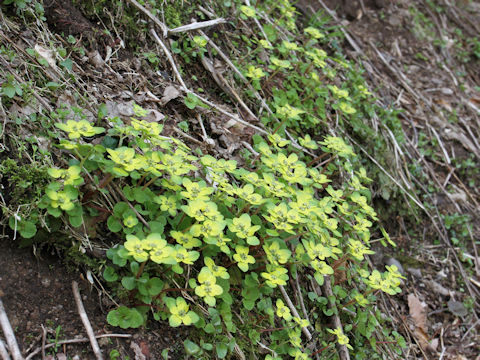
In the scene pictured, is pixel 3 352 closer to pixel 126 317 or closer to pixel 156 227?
pixel 126 317

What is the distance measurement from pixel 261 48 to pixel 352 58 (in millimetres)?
1602

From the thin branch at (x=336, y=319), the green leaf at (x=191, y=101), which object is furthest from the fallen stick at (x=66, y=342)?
the green leaf at (x=191, y=101)

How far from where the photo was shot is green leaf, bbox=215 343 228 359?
2.14m

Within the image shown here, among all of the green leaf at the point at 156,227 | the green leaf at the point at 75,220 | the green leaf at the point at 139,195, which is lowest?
the green leaf at the point at 156,227

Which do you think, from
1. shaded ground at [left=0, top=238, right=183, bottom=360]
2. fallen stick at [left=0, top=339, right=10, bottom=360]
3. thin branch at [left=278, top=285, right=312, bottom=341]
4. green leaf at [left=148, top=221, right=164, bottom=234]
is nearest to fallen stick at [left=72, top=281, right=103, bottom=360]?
shaded ground at [left=0, top=238, right=183, bottom=360]

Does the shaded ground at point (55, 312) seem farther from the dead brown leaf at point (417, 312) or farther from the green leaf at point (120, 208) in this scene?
the dead brown leaf at point (417, 312)

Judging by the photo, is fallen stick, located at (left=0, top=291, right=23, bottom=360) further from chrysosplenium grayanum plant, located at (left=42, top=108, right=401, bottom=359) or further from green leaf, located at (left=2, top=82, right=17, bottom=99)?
green leaf, located at (left=2, top=82, right=17, bottom=99)

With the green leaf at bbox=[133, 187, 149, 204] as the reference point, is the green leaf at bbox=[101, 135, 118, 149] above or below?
above

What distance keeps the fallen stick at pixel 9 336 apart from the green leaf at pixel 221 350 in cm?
86

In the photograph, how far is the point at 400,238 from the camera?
155 inches

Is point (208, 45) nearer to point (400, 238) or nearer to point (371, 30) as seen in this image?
point (400, 238)

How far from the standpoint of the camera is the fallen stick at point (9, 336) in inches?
72.0

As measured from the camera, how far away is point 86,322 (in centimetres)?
206

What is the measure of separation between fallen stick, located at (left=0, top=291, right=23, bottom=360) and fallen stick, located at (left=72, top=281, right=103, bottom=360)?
291mm
